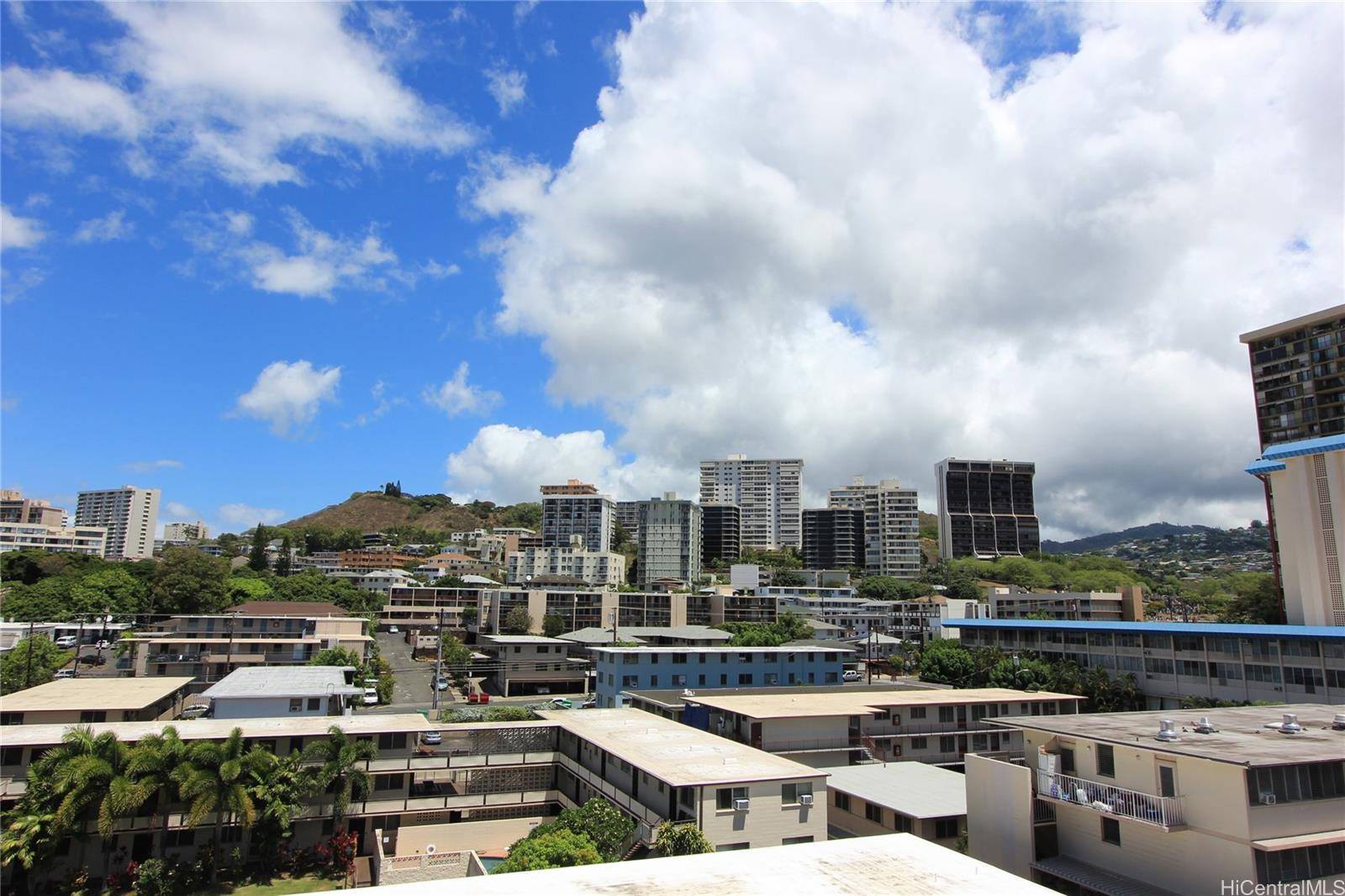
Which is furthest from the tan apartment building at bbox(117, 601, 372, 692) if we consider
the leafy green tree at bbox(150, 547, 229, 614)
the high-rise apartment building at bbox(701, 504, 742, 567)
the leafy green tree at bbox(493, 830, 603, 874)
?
the high-rise apartment building at bbox(701, 504, 742, 567)

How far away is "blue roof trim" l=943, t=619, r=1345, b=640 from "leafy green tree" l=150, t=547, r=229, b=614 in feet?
267

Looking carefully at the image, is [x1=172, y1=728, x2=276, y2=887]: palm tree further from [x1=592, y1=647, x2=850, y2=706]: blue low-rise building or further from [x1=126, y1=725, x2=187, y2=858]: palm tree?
[x1=592, y1=647, x2=850, y2=706]: blue low-rise building

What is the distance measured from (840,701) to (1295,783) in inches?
954

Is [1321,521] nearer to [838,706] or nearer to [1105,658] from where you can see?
[1105,658]

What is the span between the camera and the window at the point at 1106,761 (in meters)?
20.7

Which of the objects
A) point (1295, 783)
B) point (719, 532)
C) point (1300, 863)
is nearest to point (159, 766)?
point (1300, 863)

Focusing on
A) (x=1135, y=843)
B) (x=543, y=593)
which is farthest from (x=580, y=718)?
(x=543, y=593)

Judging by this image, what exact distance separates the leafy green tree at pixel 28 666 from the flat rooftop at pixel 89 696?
1435cm

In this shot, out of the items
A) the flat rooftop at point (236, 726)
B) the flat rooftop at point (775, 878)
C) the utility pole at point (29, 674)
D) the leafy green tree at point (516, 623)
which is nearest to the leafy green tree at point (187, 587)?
the utility pole at point (29, 674)

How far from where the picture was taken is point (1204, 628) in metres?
54.4

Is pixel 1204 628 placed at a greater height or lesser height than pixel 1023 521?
lesser

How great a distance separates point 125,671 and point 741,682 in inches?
2123

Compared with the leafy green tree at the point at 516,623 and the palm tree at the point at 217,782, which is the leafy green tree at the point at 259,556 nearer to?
the leafy green tree at the point at 516,623

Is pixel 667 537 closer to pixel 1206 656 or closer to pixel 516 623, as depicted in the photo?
pixel 516 623
